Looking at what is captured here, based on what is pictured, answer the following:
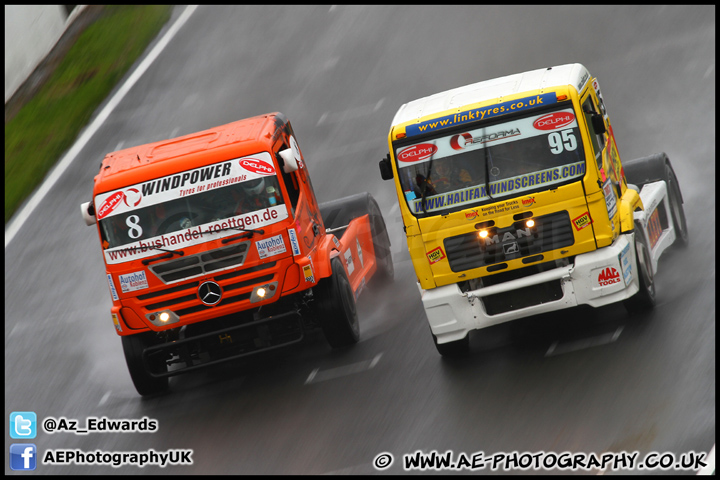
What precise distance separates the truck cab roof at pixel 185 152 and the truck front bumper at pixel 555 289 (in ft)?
9.48

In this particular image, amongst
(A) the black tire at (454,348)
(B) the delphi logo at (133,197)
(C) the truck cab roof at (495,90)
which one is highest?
(C) the truck cab roof at (495,90)

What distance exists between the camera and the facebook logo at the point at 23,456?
456 inches

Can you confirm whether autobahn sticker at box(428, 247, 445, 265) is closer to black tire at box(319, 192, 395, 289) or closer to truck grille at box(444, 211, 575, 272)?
truck grille at box(444, 211, 575, 272)

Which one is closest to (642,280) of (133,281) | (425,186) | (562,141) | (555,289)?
(555,289)

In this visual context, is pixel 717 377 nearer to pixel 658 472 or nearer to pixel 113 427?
pixel 658 472

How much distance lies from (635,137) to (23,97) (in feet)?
44.6

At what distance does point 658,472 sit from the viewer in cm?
869

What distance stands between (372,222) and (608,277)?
511 centimetres

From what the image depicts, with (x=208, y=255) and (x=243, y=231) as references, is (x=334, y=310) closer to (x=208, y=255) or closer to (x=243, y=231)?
(x=243, y=231)

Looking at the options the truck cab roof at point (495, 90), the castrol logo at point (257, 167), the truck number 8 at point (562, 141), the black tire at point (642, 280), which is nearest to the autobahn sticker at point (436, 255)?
the truck cab roof at point (495, 90)

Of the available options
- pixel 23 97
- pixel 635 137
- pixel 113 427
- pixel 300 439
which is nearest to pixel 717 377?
pixel 300 439

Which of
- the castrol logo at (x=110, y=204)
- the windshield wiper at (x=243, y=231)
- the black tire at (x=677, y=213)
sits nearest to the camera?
the windshield wiper at (x=243, y=231)

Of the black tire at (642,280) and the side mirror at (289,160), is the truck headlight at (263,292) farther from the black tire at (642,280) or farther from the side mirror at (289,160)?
the black tire at (642,280)

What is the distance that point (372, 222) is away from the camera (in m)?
15.4
